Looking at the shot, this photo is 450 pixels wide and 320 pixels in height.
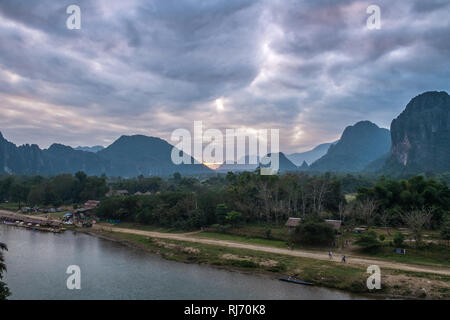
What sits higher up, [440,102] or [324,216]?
[440,102]

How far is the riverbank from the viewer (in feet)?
53.9

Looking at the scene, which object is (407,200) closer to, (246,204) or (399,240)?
(399,240)

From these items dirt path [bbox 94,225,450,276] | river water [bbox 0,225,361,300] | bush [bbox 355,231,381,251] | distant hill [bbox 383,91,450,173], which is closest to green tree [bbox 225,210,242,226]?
dirt path [bbox 94,225,450,276]

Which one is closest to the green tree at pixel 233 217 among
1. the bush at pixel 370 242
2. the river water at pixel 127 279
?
the river water at pixel 127 279

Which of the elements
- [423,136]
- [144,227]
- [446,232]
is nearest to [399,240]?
[446,232]

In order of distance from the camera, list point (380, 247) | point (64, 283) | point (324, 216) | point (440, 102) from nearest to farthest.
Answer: point (64, 283) < point (380, 247) < point (324, 216) < point (440, 102)

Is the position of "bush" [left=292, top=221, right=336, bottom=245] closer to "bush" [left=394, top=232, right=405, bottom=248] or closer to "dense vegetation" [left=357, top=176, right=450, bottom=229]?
"bush" [left=394, top=232, right=405, bottom=248]

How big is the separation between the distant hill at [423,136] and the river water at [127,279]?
98977 mm

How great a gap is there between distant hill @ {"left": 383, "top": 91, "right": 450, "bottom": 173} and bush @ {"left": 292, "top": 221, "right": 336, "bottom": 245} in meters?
90.2
